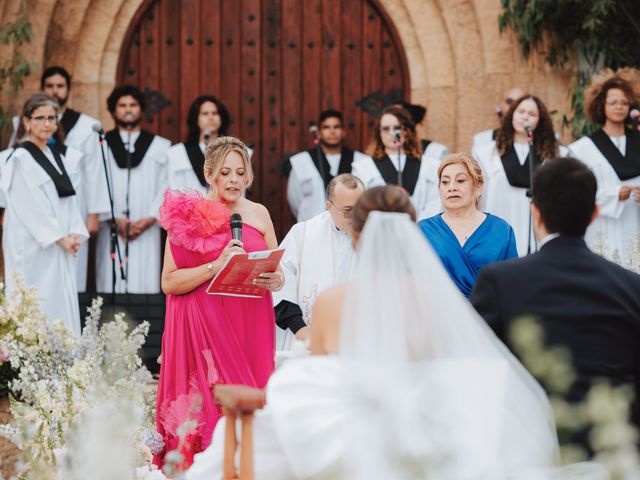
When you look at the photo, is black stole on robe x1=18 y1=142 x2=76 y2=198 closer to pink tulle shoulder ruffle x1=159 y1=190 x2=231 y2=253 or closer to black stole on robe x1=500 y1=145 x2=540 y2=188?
pink tulle shoulder ruffle x1=159 y1=190 x2=231 y2=253

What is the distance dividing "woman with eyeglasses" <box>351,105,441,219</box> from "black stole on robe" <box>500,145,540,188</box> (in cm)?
57

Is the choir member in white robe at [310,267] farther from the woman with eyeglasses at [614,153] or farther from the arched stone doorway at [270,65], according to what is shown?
the arched stone doorway at [270,65]

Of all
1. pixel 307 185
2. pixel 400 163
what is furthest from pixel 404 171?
pixel 307 185

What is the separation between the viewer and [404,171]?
31.7 ft

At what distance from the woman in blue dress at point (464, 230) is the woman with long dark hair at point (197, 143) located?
11.6 ft

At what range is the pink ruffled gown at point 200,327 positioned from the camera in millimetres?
6492

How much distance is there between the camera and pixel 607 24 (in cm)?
1062

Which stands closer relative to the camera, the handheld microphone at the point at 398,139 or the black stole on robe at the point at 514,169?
the handheld microphone at the point at 398,139

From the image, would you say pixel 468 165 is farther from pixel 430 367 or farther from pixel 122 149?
pixel 122 149

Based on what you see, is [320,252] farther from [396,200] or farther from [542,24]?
[542,24]

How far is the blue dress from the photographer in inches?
258

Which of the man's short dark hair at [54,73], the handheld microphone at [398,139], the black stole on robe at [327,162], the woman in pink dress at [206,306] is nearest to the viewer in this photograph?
the woman in pink dress at [206,306]

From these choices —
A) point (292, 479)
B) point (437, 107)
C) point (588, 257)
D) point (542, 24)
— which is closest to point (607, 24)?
point (542, 24)

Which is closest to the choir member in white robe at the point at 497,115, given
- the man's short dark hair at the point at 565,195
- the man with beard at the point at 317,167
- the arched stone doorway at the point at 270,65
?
the arched stone doorway at the point at 270,65
